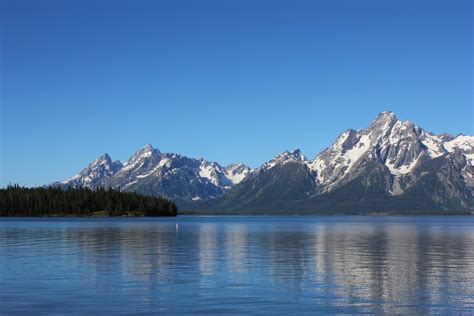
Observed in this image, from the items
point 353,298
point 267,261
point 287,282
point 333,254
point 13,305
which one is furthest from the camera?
point 333,254

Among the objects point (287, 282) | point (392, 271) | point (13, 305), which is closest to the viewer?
point (13, 305)

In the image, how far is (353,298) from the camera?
50219 millimetres

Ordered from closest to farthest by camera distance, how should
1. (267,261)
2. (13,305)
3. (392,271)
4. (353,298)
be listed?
1. (13,305)
2. (353,298)
3. (392,271)
4. (267,261)

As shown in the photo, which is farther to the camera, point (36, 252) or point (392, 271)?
point (36, 252)

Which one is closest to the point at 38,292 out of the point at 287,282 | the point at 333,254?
the point at 287,282

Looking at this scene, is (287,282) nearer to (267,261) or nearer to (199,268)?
(199,268)

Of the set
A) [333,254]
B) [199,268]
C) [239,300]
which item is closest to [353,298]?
[239,300]

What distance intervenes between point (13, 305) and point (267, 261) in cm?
3849

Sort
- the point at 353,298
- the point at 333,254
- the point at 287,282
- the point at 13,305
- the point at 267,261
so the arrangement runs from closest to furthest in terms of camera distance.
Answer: the point at 13,305 → the point at 353,298 → the point at 287,282 → the point at 267,261 → the point at 333,254

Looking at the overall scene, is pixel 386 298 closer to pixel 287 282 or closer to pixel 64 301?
pixel 287 282

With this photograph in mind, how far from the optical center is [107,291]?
53.0m

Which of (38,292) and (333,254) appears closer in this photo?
(38,292)

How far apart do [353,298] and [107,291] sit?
19420mm

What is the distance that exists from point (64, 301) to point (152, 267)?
77.6 ft
